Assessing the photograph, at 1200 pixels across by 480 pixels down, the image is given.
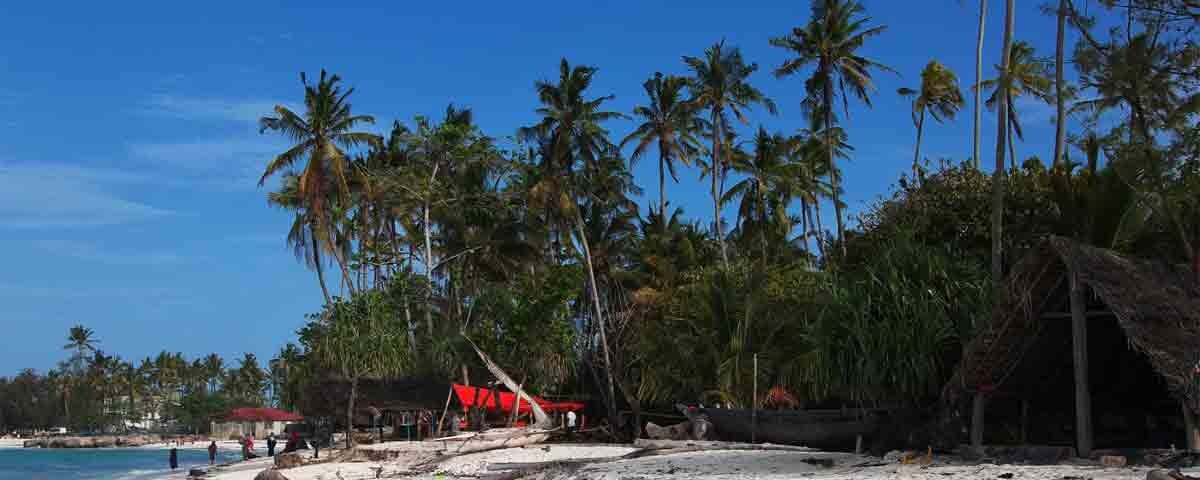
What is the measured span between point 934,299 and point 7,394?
342 ft

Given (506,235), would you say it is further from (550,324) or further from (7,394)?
(7,394)

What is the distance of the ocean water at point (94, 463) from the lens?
143 ft

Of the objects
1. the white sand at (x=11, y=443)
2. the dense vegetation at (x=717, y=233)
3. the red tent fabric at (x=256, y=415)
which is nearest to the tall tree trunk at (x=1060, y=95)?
the dense vegetation at (x=717, y=233)

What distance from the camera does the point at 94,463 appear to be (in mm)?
60500

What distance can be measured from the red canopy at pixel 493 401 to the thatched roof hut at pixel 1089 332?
1478cm

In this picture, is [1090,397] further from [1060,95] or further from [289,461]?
[289,461]

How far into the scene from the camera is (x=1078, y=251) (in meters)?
16.3

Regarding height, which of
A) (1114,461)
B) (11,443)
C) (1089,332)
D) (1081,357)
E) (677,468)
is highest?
(1089,332)

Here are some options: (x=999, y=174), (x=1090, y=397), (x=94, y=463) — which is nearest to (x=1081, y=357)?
(x=1090, y=397)

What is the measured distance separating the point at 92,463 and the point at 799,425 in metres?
50.1

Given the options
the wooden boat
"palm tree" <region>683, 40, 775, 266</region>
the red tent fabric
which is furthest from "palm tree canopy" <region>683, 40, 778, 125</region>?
the red tent fabric

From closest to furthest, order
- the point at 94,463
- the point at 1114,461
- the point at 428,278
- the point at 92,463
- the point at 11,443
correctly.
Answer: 1. the point at 1114,461
2. the point at 428,278
3. the point at 94,463
4. the point at 92,463
5. the point at 11,443

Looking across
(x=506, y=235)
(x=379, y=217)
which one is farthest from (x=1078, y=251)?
(x=379, y=217)

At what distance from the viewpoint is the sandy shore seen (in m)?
15.4
